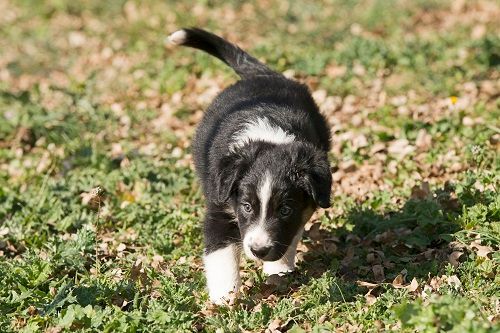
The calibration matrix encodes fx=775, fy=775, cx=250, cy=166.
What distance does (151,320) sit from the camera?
4.59 meters

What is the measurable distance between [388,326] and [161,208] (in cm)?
279

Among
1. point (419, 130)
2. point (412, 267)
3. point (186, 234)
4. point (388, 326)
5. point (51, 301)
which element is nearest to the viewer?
point (388, 326)

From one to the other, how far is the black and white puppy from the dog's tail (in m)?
0.74

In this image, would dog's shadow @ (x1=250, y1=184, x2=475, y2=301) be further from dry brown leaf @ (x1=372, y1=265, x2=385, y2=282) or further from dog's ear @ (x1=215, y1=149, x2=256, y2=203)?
dog's ear @ (x1=215, y1=149, x2=256, y2=203)

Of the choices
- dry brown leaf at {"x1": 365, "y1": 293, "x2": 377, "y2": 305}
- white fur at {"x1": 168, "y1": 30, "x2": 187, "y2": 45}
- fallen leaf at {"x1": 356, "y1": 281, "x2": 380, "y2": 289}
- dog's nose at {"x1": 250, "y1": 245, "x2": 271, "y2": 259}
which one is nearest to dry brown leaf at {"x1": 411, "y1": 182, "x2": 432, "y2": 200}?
fallen leaf at {"x1": 356, "y1": 281, "x2": 380, "y2": 289}

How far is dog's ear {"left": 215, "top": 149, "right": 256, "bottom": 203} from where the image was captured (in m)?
4.91

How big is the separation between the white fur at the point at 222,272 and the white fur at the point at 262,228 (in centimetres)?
36

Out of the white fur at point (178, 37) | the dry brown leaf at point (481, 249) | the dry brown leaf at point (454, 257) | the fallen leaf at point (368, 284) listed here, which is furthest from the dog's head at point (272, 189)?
the white fur at point (178, 37)

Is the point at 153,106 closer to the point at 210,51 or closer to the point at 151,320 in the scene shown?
the point at 210,51

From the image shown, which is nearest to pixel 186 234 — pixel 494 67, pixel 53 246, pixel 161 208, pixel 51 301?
pixel 161 208

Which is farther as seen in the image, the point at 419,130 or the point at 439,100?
the point at 439,100

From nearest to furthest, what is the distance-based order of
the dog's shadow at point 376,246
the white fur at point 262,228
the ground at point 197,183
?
1. the white fur at point 262,228
2. the ground at point 197,183
3. the dog's shadow at point 376,246

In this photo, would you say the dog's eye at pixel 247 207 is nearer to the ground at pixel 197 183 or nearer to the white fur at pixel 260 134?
the white fur at pixel 260 134

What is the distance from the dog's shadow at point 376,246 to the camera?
17.4 feet
